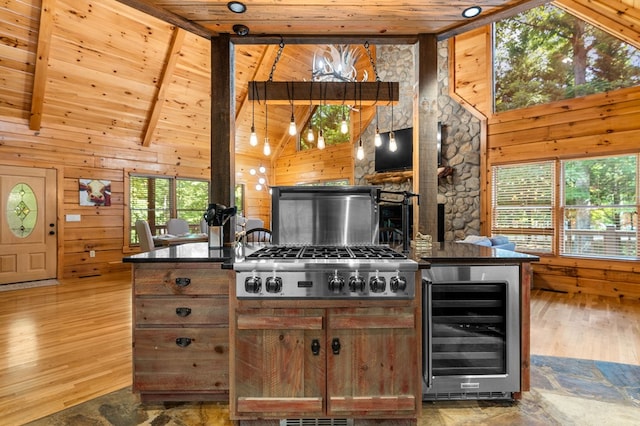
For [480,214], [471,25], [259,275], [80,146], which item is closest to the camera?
[259,275]

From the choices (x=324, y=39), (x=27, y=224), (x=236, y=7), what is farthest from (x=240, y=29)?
(x=27, y=224)

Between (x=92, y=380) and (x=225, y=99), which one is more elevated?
(x=225, y=99)

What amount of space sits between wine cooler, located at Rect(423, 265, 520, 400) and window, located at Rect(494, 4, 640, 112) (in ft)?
15.5

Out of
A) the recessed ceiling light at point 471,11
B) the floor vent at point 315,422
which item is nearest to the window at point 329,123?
the recessed ceiling light at point 471,11

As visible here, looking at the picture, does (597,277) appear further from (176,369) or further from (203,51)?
(203,51)

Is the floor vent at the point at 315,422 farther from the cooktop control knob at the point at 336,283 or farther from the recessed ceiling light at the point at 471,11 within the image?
the recessed ceiling light at the point at 471,11

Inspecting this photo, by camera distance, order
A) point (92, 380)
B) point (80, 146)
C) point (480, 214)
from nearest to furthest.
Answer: point (92, 380) < point (480, 214) < point (80, 146)

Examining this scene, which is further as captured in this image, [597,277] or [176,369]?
[597,277]

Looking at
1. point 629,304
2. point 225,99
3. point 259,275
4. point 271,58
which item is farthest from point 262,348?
point 271,58

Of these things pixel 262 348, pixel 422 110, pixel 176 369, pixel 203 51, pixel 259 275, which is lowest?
pixel 176 369

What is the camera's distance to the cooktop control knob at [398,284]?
1.70 meters

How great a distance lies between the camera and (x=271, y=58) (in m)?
7.29

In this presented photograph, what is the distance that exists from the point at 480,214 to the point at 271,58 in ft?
18.2

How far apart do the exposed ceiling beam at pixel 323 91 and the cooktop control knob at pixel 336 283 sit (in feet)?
6.39
